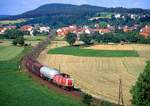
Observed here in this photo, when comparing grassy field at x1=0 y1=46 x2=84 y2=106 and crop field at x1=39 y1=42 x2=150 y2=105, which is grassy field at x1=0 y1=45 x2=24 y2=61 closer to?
crop field at x1=39 y1=42 x2=150 y2=105

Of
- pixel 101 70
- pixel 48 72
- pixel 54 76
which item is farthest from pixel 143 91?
pixel 101 70

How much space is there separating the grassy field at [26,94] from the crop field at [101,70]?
6308mm

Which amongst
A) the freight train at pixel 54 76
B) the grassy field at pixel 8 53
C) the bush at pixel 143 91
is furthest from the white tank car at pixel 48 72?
the grassy field at pixel 8 53

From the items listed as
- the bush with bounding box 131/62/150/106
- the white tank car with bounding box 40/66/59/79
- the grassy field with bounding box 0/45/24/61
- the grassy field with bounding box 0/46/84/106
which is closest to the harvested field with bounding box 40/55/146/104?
the white tank car with bounding box 40/66/59/79

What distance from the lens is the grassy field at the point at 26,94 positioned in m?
49.2

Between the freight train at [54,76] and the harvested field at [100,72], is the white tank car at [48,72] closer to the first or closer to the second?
the freight train at [54,76]

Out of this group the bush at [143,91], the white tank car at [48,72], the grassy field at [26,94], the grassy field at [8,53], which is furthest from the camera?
the grassy field at [8,53]

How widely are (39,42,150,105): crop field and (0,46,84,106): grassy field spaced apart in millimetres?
6308

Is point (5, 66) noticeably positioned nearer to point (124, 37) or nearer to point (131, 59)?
point (131, 59)

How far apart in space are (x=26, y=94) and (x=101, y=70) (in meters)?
33.6

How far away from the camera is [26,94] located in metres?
55.1

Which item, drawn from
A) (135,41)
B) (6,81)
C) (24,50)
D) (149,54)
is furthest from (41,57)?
(135,41)

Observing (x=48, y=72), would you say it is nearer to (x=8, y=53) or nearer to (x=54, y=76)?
(x=54, y=76)

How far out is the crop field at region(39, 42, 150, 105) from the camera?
62.0m
